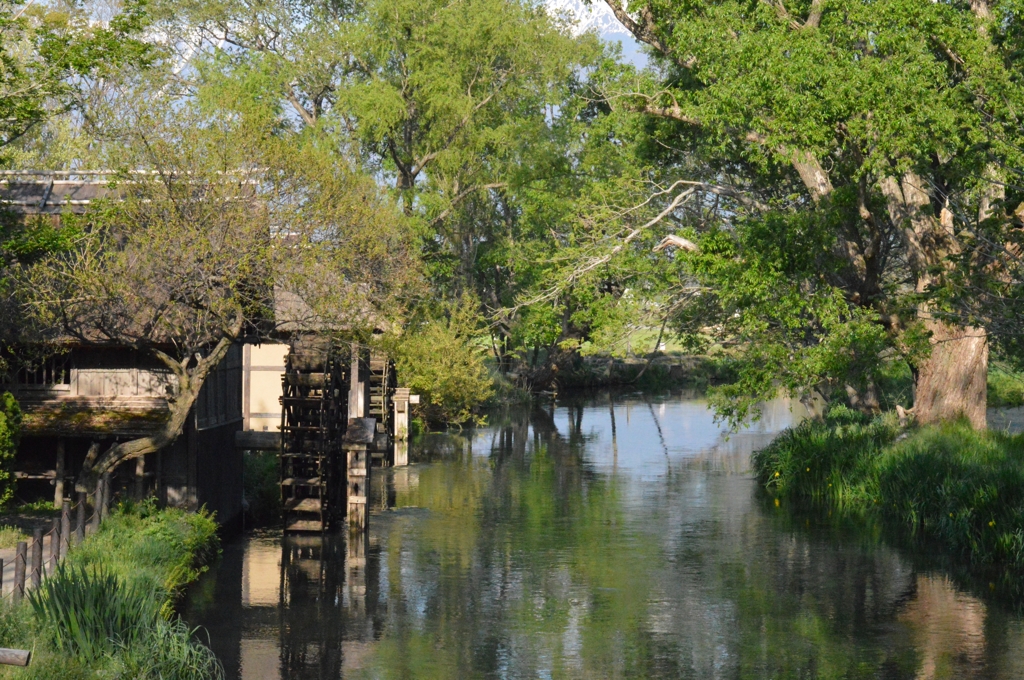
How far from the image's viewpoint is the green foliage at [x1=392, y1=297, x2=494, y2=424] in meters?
42.5

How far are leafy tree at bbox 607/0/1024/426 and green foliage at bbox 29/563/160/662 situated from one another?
11.9m

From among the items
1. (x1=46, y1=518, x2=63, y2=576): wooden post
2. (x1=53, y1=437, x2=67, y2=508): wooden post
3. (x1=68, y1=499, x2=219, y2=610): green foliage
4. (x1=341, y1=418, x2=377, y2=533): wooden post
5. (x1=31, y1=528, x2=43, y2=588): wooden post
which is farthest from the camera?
(x1=341, y1=418, x2=377, y2=533): wooden post

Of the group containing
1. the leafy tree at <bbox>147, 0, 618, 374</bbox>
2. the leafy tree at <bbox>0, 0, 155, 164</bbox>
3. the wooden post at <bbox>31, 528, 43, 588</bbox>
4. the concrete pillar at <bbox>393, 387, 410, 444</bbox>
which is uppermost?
the leafy tree at <bbox>147, 0, 618, 374</bbox>

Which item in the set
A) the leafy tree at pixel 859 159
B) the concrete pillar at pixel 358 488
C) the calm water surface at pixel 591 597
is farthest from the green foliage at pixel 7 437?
the leafy tree at pixel 859 159

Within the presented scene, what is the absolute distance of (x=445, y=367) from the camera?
43.3 m

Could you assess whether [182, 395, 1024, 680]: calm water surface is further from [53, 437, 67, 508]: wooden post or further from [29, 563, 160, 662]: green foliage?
[53, 437, 67, 508]: wooden post

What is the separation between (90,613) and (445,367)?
30379 mm

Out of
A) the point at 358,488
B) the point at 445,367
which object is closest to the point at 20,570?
the point at 358,488

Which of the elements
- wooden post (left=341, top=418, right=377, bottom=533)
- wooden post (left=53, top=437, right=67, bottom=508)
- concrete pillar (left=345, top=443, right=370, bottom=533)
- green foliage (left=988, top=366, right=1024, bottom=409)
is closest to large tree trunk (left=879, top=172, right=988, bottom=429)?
wooden post (left=341, top=418, right=377, bottom=533)

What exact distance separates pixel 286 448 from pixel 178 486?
288cm

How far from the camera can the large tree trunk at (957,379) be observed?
86.7ft

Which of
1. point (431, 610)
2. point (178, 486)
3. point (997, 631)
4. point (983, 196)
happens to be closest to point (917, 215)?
point (983, 196)

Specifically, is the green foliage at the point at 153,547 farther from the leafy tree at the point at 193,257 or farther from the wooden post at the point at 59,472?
the wooden post at the point at 59,472

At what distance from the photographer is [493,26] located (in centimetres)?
4662
